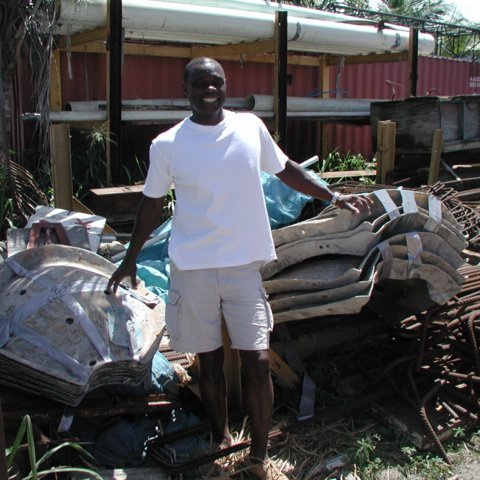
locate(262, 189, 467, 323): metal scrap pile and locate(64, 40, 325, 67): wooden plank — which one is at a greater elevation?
locate(64, 40, 325, 67): wooden plank

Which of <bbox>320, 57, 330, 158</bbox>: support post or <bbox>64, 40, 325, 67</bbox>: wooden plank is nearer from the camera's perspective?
<bbox>64, 40, 325, 67</bbox>: wooden plank

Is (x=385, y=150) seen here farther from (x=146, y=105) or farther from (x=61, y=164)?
(x=61, y=164)

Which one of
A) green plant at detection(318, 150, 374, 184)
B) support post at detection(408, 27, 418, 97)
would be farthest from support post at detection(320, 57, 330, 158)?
support post at detection(408, 27, 418, 97)

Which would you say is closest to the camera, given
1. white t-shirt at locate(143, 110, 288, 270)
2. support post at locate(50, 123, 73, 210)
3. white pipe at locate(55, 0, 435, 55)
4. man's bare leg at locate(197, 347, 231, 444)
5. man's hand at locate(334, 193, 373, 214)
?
white t-shirt at locate(143, 110, 288, 270)

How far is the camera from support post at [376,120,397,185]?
6.72 metres

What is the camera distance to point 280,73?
723 cm

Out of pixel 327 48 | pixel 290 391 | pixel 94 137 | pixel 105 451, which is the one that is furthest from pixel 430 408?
pixel 327 48

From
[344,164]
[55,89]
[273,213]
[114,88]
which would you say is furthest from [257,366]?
[344,164]

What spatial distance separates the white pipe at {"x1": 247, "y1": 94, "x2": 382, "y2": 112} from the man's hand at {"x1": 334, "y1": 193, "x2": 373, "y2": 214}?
14.2ft

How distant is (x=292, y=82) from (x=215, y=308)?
780 cm

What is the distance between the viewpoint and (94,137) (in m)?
6.15

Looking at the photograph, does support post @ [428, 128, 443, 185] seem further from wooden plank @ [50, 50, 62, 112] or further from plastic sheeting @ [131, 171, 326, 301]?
wooden plank @ [50, 50, 62, 112]

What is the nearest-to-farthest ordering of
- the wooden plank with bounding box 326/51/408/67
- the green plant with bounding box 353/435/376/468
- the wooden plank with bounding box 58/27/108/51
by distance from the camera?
the green plant with bounding box 353/435/376/468 → the wooden plank with bounding box 58/27/108/51 → the wooden plank with bounding box 326/51/408/67

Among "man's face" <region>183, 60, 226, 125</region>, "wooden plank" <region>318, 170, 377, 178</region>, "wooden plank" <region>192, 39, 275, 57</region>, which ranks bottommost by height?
"wooden plank" <region>318, 170, 377, 178</region>
